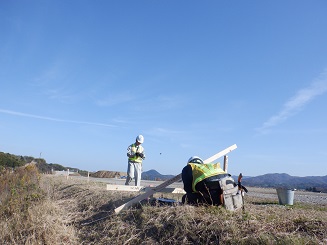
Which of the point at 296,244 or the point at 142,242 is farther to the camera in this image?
the point at 142,242

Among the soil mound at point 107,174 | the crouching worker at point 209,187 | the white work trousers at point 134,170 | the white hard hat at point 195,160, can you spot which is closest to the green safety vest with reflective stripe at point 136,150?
the white work trousers at point 134,170

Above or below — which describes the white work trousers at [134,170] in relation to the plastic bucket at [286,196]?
above

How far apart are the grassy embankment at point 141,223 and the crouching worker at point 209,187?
0.29m

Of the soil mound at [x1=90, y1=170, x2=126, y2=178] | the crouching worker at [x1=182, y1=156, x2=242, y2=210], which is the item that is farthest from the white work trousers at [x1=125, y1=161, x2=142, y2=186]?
the soil mound at [x1=90, y1=170, x2=126, y2=178]

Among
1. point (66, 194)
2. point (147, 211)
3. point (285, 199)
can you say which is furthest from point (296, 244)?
point (66, 194)

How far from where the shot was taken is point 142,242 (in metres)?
5.97

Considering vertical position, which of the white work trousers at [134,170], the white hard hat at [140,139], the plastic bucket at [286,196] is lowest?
the plastic bucket at [286,196]

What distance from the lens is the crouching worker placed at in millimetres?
6223

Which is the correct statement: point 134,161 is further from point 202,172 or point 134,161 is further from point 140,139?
point 202,172

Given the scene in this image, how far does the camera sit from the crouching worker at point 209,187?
6.22 m

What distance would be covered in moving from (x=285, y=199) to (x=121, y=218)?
556 centimetres

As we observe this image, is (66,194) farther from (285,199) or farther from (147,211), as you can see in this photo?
(285,199)

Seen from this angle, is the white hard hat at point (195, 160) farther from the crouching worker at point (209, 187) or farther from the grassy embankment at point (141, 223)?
the grassy embankment at point (141, 223)

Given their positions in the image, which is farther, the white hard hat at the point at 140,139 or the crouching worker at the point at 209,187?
the white hard hat at the point at 140,139
